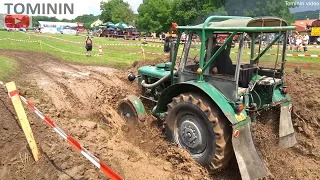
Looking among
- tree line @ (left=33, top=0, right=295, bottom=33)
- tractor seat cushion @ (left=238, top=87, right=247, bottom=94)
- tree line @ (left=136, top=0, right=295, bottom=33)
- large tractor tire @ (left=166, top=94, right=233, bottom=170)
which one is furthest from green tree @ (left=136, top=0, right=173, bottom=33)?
large tractor tire @ (left=166, top=94, right=233, bottom=170)

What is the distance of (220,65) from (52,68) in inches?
377

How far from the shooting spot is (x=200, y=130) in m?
4.78

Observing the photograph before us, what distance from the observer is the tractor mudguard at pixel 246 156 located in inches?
172

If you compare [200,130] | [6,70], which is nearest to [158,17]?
[6,70]

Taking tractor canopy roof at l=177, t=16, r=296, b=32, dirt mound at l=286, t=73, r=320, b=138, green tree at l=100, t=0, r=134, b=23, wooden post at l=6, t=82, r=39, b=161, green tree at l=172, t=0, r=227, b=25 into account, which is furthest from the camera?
green tree at l=100, t=0, r=134, b=23

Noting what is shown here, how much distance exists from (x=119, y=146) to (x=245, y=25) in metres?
3.03

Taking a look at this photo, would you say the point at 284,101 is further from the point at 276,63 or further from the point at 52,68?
the point at 52,68

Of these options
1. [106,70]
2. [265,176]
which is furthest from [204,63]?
[106,70]

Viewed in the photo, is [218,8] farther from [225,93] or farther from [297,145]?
[225,93]

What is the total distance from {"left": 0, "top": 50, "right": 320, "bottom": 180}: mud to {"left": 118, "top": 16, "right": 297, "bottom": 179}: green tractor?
262 mm

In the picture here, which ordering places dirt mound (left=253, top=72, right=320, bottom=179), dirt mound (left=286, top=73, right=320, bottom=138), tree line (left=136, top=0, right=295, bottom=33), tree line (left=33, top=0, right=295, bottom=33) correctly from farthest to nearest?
1. tree line (left=33, top=0, right=295, bottom=33)
2. tree line (left=136, top=0, right=295, bottom=33)
3. dirt mound (left=286, top=73, right=320, bottom=138)
4. dirt mound (left=253, top=72, right=320, bottom=179)

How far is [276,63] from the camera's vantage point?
5715mm

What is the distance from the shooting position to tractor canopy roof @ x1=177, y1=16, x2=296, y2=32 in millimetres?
4465

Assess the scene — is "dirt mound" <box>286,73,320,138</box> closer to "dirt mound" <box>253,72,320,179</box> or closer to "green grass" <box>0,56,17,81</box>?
"dirt mound" <box>253,72,320,179</box>
